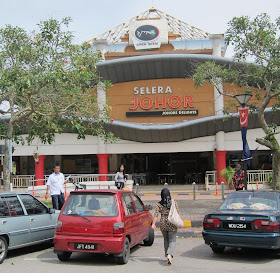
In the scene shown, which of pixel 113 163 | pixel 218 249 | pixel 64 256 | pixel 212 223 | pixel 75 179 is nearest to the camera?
pixel 64 256

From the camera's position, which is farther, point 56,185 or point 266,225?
point 56,185

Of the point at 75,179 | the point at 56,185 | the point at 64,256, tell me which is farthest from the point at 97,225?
the point at 75,179

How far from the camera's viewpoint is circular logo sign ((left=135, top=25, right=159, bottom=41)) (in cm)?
3122

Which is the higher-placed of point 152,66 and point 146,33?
point 146,33

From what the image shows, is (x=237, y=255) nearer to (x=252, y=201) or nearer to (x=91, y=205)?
(x=252, y=201)

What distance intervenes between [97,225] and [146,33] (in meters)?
25.9

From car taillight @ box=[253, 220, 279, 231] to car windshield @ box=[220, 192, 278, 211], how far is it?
0.79m

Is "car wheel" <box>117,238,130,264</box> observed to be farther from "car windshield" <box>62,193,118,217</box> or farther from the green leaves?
the green leaves

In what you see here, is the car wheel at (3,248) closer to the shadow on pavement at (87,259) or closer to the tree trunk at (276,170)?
the shadow on pavement at (87,259)

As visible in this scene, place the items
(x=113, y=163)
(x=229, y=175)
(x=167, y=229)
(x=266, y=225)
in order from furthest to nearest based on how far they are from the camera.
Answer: (x=113, y=163)
(x=229, y=175)
(x=167, y=229)
(x=266, y=225)

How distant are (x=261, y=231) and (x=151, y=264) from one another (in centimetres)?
230

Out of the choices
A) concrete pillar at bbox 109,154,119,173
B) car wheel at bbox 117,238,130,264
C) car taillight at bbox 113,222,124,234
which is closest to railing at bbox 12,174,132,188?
concrete pillar at bbox 109,154,119,173

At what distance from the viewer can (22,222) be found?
8.57 meters

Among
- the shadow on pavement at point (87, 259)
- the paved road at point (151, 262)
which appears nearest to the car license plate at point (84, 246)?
the paved road at point (151, 262)
